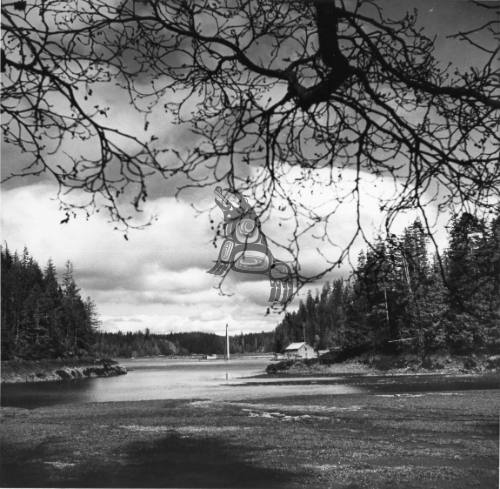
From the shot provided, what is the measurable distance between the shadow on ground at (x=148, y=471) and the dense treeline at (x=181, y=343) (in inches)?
44.8

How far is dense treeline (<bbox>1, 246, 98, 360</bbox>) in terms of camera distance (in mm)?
5169

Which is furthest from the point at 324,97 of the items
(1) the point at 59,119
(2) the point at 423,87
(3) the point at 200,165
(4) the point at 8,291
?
(4) the point at 8,291

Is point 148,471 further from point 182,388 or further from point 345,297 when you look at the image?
point 182,388

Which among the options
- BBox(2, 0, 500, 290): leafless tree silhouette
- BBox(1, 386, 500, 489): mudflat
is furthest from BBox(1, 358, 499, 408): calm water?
BBox(2, 0, 500, 290): leafless tree silhouette

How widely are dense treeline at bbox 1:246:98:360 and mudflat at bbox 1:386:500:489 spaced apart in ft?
3.66

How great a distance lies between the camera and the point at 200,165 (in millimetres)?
3250

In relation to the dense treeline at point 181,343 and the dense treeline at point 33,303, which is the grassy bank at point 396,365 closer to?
the dense treeline at point 181,343

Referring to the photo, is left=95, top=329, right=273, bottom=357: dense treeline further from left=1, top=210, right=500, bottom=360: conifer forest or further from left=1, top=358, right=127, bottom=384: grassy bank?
left=1, top=358, right=127, bottom=384: grassy bank

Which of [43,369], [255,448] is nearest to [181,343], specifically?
[255,448]

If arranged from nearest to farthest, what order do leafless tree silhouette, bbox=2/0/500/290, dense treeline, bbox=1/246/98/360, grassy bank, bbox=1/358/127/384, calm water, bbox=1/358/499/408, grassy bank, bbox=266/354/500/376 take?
leafless tree silhouette, bbox=2/0/500/290
dense treeline, bbox=1/246/98/360
grassy bank, bbox=1/358/127/384
calm water, bbox=1/358/499/408
grassy bank, bbox=266/354/500/376

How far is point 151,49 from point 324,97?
1279 millimetres

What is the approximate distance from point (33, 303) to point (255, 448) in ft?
10.2

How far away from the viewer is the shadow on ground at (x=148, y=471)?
15.4ft

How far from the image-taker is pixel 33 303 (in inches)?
262
